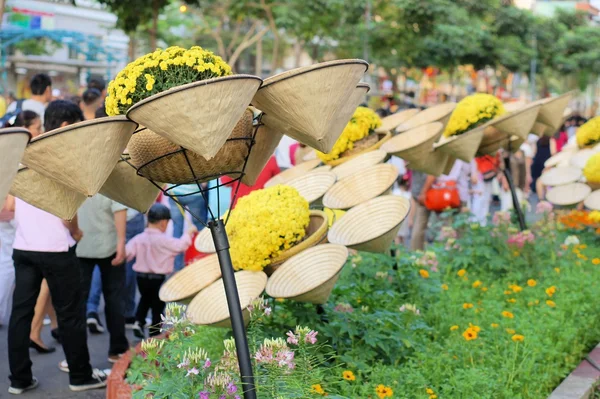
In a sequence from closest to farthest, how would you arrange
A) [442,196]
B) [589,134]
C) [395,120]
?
[395,120] → [589,134] → [442,196]

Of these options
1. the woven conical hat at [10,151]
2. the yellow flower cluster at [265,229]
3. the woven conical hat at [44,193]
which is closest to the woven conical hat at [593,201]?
the yellow flower cluster at [265,229]

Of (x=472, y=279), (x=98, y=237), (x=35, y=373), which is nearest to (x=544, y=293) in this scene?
(x=472, y=279)

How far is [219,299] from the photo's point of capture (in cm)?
445

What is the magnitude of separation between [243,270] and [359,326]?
742 millimetres

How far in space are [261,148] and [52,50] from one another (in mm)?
33448

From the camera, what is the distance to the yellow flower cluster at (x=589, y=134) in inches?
333


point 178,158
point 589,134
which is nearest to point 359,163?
point 178,158

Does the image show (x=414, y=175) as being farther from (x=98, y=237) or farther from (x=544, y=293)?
(x=98, y=237)

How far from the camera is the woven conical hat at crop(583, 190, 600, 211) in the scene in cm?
739

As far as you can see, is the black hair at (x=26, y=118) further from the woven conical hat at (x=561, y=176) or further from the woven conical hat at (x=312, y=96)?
the woven conical hat at (x=561, y=176)

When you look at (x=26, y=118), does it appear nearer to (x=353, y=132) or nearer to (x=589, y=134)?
(x=353, y=132)

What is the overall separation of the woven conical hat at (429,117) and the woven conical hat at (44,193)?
3830mm

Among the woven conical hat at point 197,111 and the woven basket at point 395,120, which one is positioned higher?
the woven conical hat at point 197,111

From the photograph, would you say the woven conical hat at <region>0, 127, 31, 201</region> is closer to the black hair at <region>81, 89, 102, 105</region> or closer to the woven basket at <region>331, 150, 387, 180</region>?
the woven basket at <region>331, 150, 387, 180</region>
